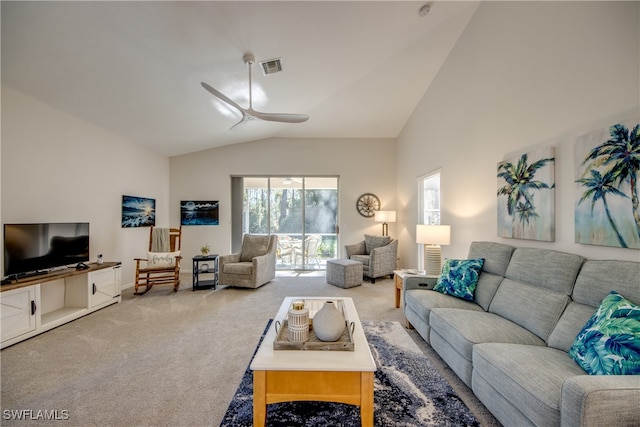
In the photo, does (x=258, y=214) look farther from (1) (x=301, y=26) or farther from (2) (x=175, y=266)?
(1) (x=301, y=26)

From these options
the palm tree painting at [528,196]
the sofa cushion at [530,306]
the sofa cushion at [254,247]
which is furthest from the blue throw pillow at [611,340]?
the sofa cushion at [254,247]

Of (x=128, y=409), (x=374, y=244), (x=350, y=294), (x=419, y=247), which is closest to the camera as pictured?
(x=128, y=409)

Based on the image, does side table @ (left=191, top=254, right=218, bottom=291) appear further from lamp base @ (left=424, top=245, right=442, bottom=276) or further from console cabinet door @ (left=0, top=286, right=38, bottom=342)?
lamp base @ (left=424, top=245, right=442, bottom=276)

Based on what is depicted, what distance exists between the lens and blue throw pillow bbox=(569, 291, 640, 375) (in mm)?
1152

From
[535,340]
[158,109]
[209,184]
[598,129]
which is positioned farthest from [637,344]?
[209,184]

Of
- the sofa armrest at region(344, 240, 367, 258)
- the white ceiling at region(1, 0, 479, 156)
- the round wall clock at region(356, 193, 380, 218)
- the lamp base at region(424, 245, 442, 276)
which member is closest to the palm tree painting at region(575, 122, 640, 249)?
the lamp base at region(424, 245, 442, 276)

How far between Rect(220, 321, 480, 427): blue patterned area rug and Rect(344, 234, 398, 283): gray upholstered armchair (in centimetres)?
267

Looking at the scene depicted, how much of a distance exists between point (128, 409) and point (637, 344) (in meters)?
2.83

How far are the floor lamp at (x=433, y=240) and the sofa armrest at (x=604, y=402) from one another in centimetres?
228

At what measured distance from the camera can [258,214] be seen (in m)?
6.10

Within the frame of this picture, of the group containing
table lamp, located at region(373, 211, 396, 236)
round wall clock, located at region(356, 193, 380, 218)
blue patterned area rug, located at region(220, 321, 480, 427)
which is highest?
round wall clock, located at region(356, 193, 380, 218)

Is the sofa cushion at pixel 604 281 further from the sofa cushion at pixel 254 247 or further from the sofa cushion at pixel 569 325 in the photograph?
the sofa cushion at pixel 254 247

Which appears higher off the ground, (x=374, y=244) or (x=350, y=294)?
(x=374, y=244)

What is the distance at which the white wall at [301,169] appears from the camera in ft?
Answer: 19.2
